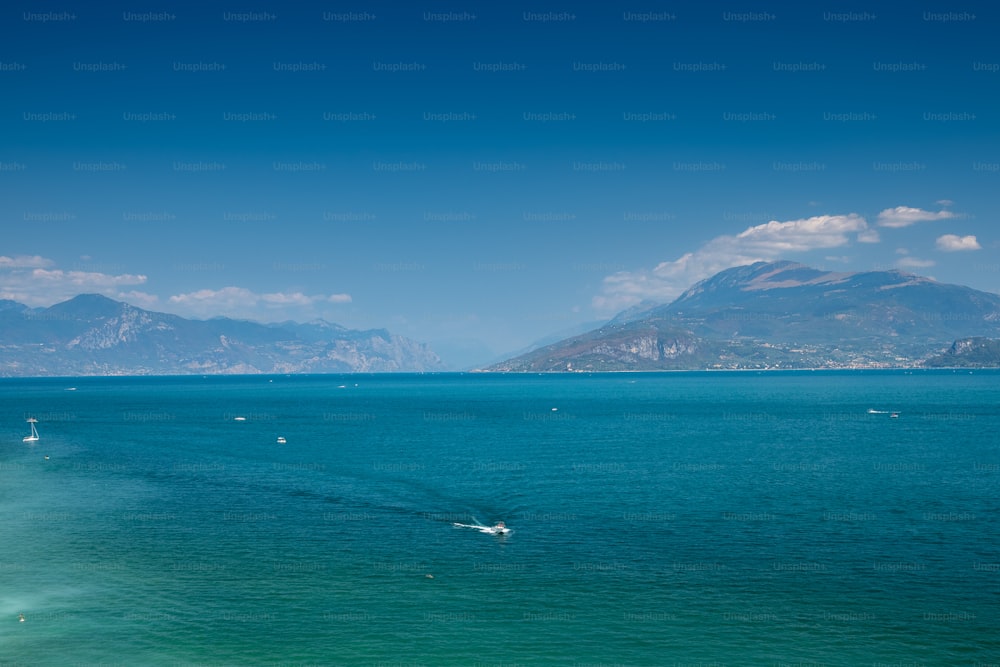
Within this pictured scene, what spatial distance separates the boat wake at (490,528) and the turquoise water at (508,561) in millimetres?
2037

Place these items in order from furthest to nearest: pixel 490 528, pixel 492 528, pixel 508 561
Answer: pixel 490 528
pixel 492 528
pixel 508 561

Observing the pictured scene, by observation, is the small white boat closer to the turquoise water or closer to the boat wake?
the boat wake

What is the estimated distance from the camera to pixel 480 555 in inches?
2552

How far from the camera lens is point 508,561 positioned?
6288 centimetres

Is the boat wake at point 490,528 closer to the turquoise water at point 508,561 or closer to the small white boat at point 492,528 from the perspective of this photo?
the small white boat at point 492,528

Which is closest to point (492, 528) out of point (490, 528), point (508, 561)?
point (490, 528)

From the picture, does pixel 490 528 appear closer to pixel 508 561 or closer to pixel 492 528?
pixel 492 528

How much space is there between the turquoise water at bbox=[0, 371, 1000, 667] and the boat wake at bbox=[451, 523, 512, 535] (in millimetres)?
2037

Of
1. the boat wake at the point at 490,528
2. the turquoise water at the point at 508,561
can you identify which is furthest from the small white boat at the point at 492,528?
the turquoise water at the point at 508,561

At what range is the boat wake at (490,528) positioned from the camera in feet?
237

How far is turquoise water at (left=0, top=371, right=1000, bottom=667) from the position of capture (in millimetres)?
46094

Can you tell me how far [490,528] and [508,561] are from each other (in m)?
11.8

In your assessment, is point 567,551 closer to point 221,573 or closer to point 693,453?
point 221,573

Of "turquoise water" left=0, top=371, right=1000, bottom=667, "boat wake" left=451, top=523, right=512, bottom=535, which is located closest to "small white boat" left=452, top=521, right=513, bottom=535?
"boat wake" left=451, top=523, right=512, bottom=535
